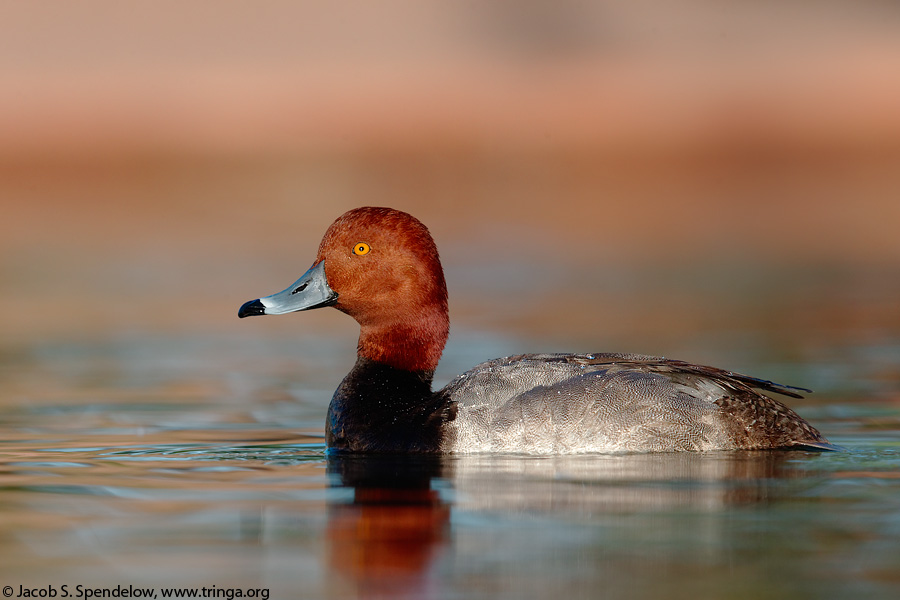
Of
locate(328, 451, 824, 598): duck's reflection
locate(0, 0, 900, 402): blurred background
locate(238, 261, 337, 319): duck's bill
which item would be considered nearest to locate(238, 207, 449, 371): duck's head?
locate(238, 261, 337, 319): duck's bill

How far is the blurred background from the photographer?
15000 millimetres

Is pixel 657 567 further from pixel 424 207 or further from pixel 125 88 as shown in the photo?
pixel 125 88

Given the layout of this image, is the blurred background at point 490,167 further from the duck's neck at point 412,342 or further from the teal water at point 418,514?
the teal water at point 418,514

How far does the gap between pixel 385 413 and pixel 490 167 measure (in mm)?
26754

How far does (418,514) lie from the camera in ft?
22.4

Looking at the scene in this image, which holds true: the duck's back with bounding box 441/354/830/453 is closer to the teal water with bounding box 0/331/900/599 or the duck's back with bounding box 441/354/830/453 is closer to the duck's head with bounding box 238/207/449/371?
the teal water with bounding box 0/331/900/599

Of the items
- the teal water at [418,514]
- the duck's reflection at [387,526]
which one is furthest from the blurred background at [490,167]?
the duck's reflection at [387,526]

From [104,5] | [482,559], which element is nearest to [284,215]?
[482,559]

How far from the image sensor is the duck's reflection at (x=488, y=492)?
6.03m

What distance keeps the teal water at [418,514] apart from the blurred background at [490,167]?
2840mm

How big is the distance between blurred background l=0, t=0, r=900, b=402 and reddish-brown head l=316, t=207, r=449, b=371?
8.22 ft

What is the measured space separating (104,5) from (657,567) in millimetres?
44307

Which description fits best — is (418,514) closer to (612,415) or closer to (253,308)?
(612,415)

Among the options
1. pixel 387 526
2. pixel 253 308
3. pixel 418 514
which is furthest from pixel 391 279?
pixel 387 526
